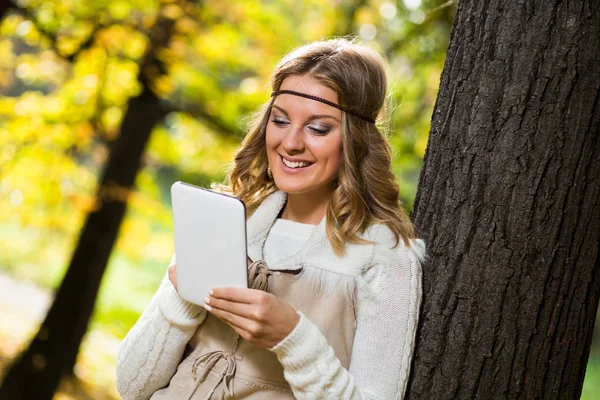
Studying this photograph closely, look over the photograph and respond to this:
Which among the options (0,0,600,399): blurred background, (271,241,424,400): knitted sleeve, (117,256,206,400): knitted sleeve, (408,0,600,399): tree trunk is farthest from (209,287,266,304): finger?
(0,0,600,399): blurred background

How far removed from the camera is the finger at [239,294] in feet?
5.57

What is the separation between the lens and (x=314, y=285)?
6.27ft

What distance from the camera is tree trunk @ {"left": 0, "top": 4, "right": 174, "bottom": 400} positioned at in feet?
21.4

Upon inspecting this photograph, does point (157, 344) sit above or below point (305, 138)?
below

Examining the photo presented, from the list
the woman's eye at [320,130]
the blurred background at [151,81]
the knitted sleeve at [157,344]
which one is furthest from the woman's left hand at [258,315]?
the blurred background at [151,81]

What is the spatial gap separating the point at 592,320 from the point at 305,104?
0.92 meters

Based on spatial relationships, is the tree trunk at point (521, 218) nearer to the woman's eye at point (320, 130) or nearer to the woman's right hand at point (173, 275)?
the woman's eye at point (320, 130)

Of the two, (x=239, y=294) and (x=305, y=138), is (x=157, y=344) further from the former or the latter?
(x=305, y=138)

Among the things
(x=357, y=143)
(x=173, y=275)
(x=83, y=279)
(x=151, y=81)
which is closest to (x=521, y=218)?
(x=357, y=143)

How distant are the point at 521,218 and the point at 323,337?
56 centimetres

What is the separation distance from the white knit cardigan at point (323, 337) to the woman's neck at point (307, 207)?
0.09 meters

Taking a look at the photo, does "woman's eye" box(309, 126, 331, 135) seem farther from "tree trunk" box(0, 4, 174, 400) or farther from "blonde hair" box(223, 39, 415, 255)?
"tree trunk" box(0, 4, 174, 400)

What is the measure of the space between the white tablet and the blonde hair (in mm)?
306

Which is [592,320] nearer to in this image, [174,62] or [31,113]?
[174,62]
